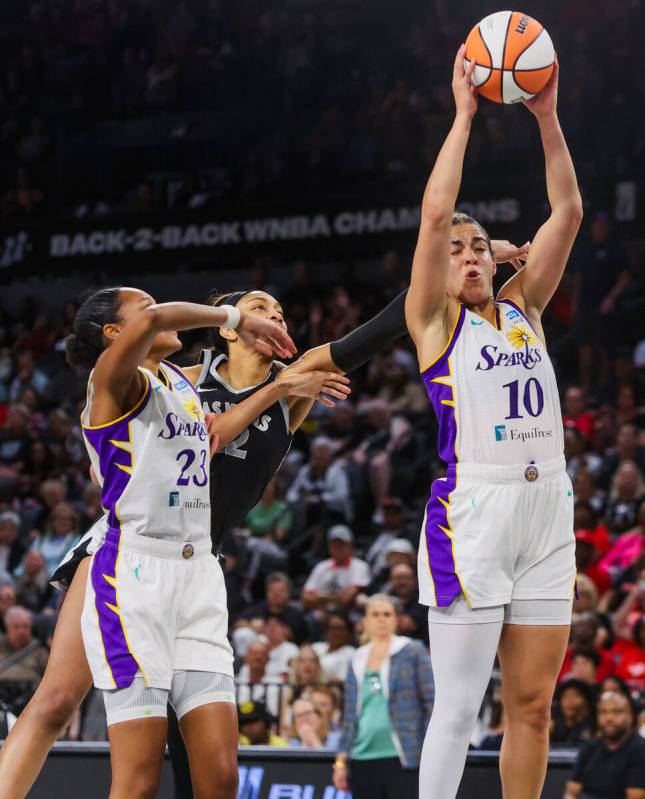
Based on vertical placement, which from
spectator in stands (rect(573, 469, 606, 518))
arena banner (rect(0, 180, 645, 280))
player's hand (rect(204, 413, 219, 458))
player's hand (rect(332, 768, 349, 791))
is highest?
arena banner (rect(0, 180, 645, 280))

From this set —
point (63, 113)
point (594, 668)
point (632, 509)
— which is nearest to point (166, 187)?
point (63, 113)

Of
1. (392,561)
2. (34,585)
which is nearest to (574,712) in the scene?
(392,561)

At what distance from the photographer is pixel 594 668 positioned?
9.38 meters

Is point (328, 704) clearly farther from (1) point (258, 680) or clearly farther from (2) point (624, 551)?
(2) point (624, 551)

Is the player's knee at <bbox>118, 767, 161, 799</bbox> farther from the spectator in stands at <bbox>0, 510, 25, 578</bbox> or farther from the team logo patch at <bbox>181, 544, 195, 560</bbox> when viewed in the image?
the spectator in stands at <bbox>0, 510, 25, 578</bbox>

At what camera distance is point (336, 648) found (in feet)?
34.5

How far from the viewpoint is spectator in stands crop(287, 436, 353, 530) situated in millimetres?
13250

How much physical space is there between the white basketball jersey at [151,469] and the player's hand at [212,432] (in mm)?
292

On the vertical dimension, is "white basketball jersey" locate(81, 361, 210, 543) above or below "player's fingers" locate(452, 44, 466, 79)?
below

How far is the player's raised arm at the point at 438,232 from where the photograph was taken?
459 centimetres

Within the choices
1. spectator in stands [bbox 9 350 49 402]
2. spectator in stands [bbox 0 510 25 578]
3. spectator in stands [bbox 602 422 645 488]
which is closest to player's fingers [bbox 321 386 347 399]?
spectator in stands [bbox 602 422 645 488]

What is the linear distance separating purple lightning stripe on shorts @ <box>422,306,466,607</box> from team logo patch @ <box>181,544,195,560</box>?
2.74 ft

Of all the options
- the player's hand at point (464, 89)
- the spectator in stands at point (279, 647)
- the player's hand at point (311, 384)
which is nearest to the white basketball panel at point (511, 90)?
the player's hand at point (464, 89)

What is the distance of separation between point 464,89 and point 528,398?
1.13m
